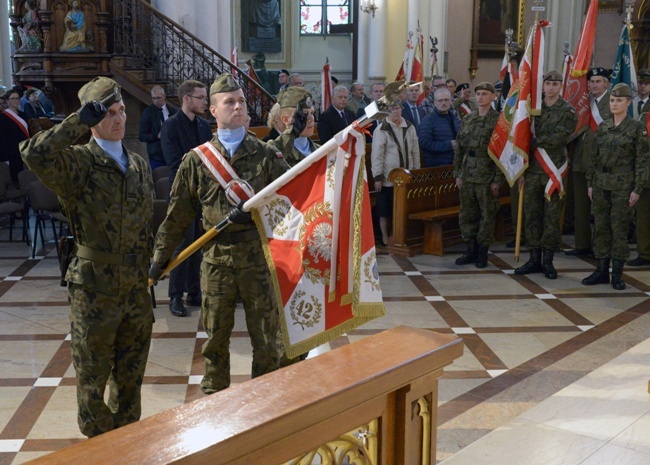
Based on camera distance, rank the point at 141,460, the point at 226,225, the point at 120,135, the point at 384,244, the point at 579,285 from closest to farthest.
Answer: the point at 141,460, the point at 120,135, the point at 226,225, the point at 579,285, the point at 384,244

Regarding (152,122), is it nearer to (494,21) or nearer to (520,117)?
(520,117)

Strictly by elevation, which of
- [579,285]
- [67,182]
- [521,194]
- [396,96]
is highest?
[396,96]

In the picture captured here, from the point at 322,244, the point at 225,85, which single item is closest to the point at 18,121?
the point at 225,85

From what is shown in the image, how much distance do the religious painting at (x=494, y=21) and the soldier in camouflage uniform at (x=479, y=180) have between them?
957 centimetres

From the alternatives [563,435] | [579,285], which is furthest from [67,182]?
[579,285]

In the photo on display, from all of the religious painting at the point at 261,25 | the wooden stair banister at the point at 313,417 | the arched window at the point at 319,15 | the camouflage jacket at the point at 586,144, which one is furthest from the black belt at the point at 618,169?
the arched window at the point at 319,15

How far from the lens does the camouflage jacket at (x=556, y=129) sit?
7.01m

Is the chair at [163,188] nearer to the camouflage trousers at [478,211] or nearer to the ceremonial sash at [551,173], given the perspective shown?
the camouflage trousers at [478,211]

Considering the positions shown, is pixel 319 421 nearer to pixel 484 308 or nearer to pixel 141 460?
pixel 141 460

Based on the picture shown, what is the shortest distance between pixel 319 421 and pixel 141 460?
44 centimetres

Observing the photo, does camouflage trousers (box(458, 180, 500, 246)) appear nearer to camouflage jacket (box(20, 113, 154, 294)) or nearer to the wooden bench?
the wooden bench

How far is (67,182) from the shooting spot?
313 centimetres

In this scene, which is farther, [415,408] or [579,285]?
[579,285]

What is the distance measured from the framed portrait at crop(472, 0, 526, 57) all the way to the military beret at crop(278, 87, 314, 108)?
12577 millimetres
